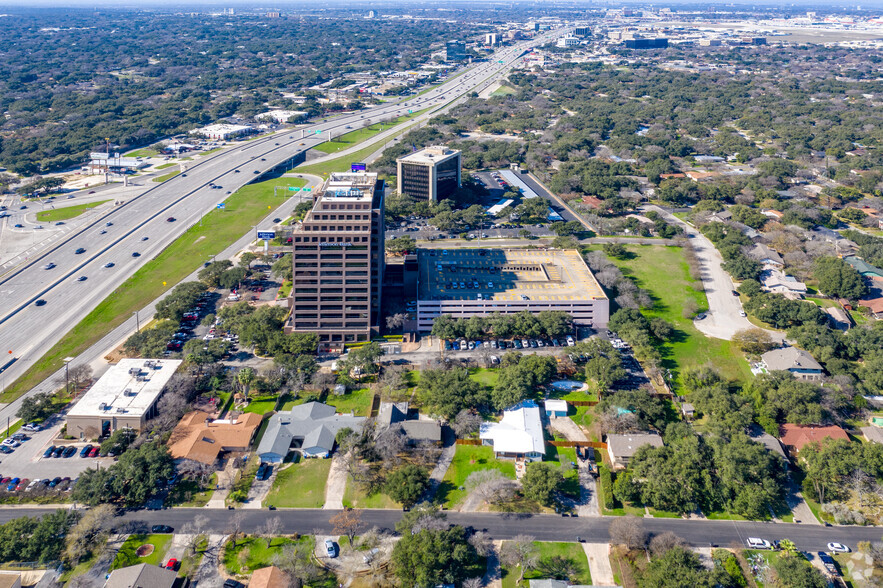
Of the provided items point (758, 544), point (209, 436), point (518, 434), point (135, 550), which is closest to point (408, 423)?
point (518, 434)

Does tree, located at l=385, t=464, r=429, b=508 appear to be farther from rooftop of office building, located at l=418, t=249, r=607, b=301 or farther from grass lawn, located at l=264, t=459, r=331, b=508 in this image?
rooftop of office building, located at l=418, t=249, r=607, b=301

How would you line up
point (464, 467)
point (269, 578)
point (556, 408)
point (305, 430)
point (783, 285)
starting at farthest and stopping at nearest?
point (783, 285) < point (556, 408) < point (305, 430) < point (464, 467) < point (269, 578)

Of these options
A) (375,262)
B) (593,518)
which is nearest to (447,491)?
(593,518)

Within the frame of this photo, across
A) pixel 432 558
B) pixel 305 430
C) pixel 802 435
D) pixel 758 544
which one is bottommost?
pixel 758 544

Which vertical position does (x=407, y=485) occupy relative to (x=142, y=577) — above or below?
above

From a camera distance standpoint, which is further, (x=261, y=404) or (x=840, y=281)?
(x=840, y=281)

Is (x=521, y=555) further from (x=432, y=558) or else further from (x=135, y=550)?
(x=135, y=550)

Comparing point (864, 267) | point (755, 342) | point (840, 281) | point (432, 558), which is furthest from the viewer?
point (864, 267)
